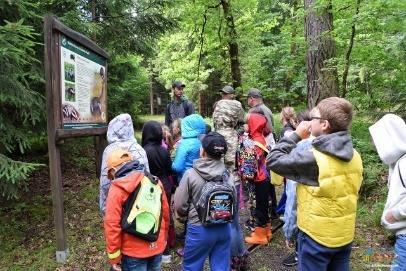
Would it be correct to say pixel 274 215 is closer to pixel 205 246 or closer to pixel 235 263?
pixel 235 263

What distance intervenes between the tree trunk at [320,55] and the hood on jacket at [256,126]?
2771 millimetres

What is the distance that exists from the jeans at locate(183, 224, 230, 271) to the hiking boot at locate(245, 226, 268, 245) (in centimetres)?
192

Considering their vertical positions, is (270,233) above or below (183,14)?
below

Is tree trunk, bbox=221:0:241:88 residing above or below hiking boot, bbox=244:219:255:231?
above

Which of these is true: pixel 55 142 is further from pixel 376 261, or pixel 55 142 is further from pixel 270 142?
pixel 376 261

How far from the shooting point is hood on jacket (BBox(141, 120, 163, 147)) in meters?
5.15

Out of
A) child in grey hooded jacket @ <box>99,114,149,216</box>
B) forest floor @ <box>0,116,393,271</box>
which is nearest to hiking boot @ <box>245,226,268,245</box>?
forest floor @ <box>0,116,393,271</box>

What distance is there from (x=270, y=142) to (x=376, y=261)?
7.95 ft

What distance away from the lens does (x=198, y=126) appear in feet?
17.3

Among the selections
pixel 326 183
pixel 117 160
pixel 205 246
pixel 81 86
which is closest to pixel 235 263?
pixel 205 246

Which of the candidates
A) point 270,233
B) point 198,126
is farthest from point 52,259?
point 270,233

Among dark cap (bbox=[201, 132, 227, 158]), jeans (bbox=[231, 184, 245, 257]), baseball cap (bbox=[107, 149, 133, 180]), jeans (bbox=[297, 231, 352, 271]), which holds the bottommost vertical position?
jeans (bbox=[231, 184, 245, 257])

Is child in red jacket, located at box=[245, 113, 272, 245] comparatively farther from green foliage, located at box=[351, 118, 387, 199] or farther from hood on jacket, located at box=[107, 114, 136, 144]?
green foliage, located at box=[351, 118, 387, 199]

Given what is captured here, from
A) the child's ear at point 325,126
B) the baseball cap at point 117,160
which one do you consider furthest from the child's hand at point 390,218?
the baseball cap at point 117,160
